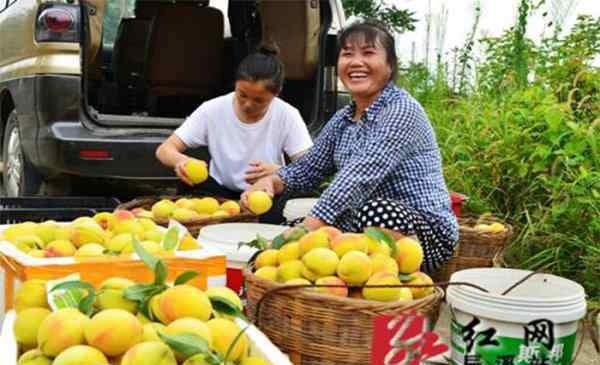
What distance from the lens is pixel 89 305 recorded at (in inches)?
56.6

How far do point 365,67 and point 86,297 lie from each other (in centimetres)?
156

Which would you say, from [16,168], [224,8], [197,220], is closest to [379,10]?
[224,8]

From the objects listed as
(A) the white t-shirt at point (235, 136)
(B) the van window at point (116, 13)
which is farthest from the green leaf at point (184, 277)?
(B) the van window at point (116, 13)

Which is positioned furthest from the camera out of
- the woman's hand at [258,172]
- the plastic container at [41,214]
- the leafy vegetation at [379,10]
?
the leafy vegetation at [379,10]

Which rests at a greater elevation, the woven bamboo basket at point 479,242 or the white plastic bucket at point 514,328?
the white plastic bucket at point 514,328

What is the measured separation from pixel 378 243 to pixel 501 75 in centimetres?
347

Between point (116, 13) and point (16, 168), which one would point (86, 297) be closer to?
point (16, 168)

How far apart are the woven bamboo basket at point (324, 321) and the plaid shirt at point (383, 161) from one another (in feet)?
2.20

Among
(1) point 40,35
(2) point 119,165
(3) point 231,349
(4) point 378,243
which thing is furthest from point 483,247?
(1) point 40,35

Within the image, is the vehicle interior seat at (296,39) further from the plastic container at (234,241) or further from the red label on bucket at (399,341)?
the red label on bucket at (399,341)

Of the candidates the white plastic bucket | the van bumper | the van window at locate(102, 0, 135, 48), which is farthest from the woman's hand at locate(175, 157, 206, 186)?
the van window at locate(102, 0, 135, 48)

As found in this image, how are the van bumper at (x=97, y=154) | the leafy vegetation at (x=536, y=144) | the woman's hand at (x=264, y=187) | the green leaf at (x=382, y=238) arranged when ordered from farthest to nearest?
the van bumper at (x=97, y=154)
the leafy vegetation at (x=536, y=144)
the woman's hand at (x=264, y=187)
the green leaf at (x=382, y=238)

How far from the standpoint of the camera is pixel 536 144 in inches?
149

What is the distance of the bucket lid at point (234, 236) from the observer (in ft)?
7.30
